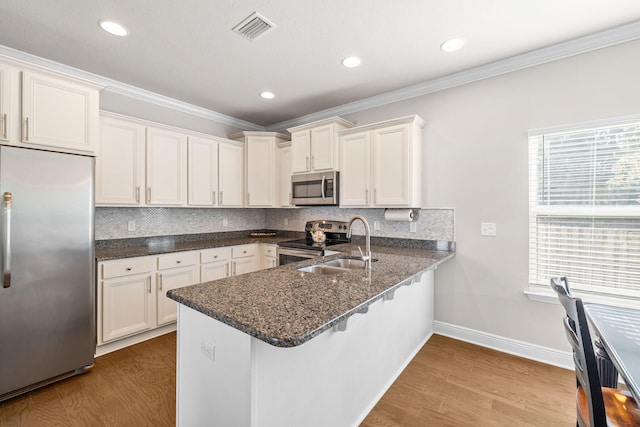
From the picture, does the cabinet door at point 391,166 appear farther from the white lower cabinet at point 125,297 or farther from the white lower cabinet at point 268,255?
the white lower cabinet at point 125,297

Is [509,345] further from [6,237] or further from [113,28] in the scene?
[113,28]

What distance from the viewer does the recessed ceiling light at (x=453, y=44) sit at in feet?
7.16

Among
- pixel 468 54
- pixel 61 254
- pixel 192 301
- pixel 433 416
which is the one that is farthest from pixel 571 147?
pixel 61 254

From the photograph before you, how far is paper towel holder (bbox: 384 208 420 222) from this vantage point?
296 cm

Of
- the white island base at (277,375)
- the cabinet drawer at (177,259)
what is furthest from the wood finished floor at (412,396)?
the cabinet drawer at (177,259)

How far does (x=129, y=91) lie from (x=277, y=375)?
341 cm

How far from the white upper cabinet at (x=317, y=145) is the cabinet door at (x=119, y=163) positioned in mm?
1754

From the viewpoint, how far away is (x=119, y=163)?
280 centimetres

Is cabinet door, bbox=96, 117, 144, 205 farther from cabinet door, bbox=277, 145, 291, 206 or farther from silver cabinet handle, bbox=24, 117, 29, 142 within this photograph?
cabinet door, bbox=277, 145, 291, 206

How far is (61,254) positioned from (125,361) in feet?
3.54

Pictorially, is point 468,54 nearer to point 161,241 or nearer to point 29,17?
point 29,17

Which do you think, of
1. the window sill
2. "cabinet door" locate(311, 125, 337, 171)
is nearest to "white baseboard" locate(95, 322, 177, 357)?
"cabinet door" locate(311, 125, 337, 171)

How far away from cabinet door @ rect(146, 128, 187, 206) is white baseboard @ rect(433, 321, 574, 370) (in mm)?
3291

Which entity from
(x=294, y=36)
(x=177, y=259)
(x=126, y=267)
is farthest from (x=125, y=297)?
(x=294, y=36)
